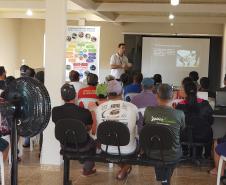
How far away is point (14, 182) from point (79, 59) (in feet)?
23.2

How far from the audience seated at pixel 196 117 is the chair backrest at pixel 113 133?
1641 mm

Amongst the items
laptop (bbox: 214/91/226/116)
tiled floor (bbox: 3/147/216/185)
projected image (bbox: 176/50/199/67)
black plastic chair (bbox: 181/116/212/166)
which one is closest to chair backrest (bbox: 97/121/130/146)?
tiled floor (bbox: 3/147/216/185)

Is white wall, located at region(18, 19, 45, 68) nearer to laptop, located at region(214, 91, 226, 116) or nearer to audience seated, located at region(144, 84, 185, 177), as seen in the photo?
laptop, located at region(214, 91, 226, 116)

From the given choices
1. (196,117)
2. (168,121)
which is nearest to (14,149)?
(168,121)

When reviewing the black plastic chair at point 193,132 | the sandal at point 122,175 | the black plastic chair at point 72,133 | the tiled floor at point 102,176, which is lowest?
the tiled floor at point 102,176

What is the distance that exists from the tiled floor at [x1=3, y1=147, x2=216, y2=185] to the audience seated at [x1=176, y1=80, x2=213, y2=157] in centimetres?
47

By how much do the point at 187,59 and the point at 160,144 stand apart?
9299mm

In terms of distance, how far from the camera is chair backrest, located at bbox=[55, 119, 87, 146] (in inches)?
162

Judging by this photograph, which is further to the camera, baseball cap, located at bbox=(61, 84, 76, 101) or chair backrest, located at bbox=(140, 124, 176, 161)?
baseball cap, located at bbox=(61, 84, 76, 101)

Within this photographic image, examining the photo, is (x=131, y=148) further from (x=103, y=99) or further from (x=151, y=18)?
(x=151, y=18)

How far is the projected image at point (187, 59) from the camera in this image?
41.9 feet

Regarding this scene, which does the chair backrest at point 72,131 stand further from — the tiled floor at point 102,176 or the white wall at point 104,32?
the white wall at point 104,32

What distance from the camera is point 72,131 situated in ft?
13.5

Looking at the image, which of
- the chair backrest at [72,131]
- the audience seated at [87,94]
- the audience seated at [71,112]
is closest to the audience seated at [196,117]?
the audience seated at [87,94]
